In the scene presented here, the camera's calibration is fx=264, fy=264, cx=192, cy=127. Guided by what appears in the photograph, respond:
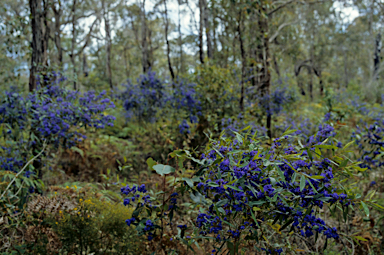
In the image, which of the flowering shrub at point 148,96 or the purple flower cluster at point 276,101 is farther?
the flowering shrub at point 148,96

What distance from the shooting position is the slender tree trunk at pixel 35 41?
3.30 meters

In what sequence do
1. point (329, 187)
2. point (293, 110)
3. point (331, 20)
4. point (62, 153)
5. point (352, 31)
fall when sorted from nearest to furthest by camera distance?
1. point (329, 187)
2. point (62, 153)
3. point (293, 110)
4. point (331, 20)
5. point (352, 31)

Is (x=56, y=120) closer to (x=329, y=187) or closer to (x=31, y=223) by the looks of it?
(x=31, y=223)

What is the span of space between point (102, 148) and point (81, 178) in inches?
42.1

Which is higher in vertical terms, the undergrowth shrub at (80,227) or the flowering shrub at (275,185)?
the flowering shrub at (275,185)

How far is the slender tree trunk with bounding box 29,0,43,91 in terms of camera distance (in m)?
3.30

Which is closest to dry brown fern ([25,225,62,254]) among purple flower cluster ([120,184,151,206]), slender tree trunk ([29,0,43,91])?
purple flower cluster ([120,184,151,206])

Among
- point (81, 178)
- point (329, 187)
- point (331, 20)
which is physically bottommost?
point (81, 178)

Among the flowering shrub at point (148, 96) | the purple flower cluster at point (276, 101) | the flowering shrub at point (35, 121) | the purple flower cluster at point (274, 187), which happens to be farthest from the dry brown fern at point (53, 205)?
the purple flower cluster at point (276, 101)

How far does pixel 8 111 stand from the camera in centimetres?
309

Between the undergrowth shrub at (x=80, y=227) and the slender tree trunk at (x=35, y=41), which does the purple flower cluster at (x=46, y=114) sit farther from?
the undergrowth shrub at (x=80, y=227)

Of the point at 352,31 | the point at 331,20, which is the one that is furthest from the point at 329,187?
the point at 352,31

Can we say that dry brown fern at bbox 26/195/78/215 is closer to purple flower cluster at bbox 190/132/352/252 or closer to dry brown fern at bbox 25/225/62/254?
dry brown fern at bbox 25/225/62/254

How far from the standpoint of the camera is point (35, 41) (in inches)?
132
